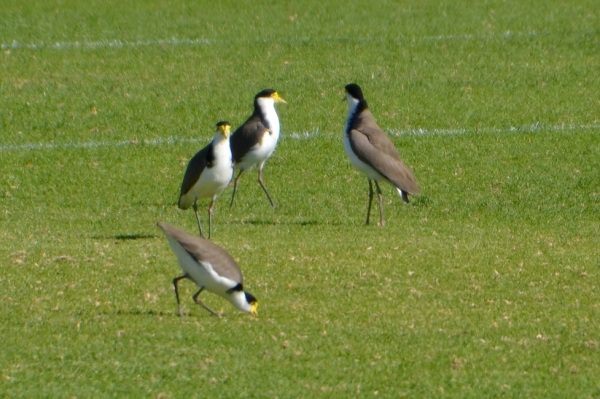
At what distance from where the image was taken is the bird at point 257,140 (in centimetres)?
1363

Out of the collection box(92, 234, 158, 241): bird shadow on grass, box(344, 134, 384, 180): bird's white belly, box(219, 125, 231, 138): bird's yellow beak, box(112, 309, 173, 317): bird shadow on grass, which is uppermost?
box(219, 125, 231, 138): bird's yellow beak

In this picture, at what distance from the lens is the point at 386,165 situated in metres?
12.8

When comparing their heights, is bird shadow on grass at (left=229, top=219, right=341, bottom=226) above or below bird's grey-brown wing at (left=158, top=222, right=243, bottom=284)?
below

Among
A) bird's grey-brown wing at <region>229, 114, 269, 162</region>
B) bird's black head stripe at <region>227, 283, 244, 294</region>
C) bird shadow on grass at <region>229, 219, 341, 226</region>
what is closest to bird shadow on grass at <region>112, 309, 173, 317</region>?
bird's black head stripe at <region>227, 283, 244, 294</region>

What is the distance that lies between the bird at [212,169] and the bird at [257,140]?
1564 millimetres

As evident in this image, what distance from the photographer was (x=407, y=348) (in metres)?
8.14

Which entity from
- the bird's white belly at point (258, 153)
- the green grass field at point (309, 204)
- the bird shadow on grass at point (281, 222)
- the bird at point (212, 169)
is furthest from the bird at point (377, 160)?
the bird at point (212, 169)

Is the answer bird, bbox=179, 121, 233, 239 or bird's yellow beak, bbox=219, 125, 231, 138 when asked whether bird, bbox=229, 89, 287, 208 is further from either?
bird's yellow beak, bbox=219, 125, 231, 138

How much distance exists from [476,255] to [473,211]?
228cm

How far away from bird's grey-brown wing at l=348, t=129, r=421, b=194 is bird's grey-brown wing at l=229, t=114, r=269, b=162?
129cm

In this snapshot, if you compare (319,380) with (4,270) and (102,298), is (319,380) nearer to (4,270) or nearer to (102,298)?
(102,298)

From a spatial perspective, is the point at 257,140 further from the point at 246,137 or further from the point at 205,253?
the point at 205,253

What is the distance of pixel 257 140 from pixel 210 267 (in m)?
5.23

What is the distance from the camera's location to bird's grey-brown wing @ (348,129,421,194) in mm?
12695
